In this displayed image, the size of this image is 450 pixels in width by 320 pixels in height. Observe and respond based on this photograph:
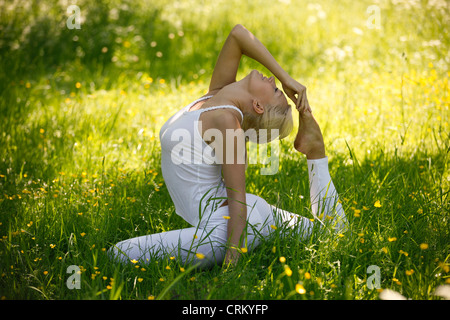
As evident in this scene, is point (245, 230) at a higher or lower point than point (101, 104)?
lower

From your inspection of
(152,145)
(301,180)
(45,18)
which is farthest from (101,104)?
(301,180)

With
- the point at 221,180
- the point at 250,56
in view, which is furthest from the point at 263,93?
the point at 221,180

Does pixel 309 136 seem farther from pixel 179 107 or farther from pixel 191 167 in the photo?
pixel 179 107

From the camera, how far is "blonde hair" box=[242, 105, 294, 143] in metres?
2.66

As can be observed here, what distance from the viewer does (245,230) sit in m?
2.47

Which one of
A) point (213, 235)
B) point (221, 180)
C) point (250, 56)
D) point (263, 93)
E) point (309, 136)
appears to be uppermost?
point (250, 56)

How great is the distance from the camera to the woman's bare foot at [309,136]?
2844 mm

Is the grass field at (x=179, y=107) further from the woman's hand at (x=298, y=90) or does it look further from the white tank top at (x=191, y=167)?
the woman's hand at (x=298, y=90)

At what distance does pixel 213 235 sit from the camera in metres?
2.53

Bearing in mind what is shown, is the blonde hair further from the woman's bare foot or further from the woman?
the woman's bare foot

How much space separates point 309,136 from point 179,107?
6.88 ft

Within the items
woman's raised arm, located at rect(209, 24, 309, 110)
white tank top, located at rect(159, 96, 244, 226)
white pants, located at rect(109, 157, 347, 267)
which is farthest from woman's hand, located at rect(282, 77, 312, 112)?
white pants, located at rect(109, 157, 347, 267)
